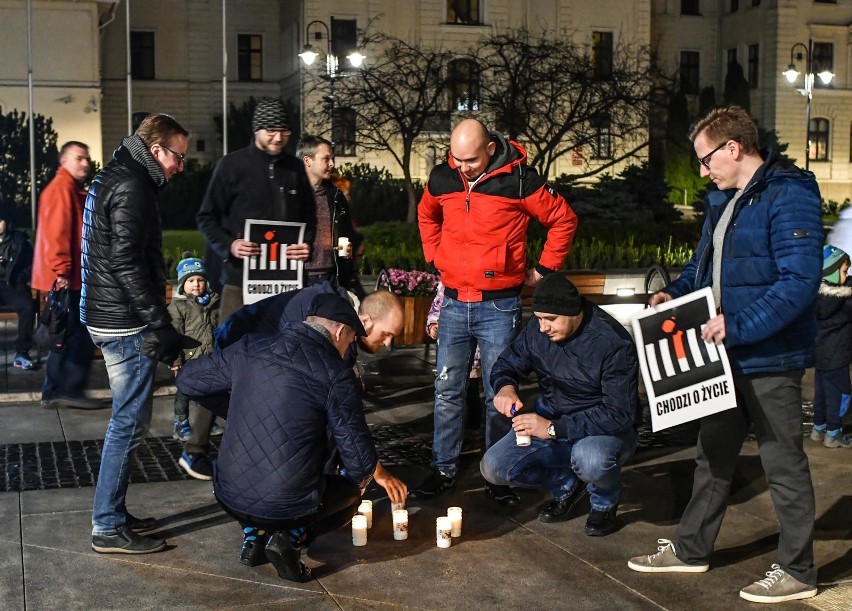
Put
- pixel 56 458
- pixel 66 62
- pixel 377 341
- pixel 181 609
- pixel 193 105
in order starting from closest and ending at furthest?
1. pixel 181 609
2. pixel 377 341
3. pixel 56 458
4. pixel 66 62
5. pixel 193 105

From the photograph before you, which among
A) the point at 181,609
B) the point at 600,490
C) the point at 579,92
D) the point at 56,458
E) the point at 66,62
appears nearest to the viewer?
the point at 181,609

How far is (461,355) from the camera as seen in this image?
7.46 metres

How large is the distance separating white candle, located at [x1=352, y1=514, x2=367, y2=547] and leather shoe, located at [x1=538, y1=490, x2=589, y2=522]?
108cm

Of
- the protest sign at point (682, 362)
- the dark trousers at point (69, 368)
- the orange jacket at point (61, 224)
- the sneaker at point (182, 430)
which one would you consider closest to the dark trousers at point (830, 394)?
the protest sign at point (682, 362)

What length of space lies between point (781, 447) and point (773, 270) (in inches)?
31.1

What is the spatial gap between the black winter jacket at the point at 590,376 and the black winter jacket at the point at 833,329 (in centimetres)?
307

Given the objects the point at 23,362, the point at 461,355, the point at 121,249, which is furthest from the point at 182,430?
the point at 23,362

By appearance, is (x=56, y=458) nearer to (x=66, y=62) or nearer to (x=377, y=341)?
(x=377, y=341)

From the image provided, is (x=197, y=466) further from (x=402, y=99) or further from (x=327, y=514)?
(x=402, y=99)

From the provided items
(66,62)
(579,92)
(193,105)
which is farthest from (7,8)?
(579,92)

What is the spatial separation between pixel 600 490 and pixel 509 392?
27.6 inches

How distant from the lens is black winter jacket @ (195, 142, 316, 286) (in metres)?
7.86

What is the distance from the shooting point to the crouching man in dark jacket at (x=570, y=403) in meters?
6.40

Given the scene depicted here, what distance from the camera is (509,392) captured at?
661 cm
